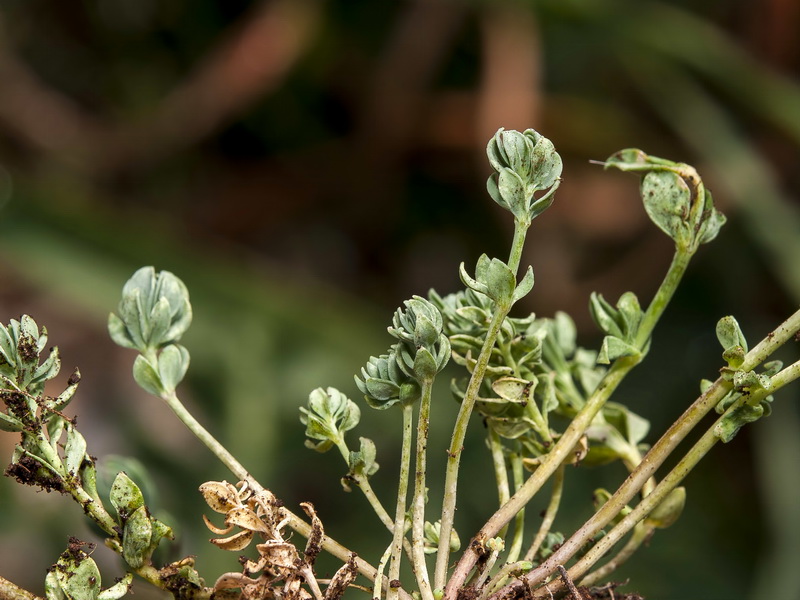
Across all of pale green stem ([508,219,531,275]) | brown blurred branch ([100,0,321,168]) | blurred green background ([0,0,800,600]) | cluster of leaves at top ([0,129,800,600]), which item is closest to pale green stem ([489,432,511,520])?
cluster of leaves at top ([0,129,800,600])

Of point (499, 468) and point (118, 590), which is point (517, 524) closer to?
point (499, 468)

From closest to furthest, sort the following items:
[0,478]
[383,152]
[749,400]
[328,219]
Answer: [749,400]
[0,478]
[383,152]
[328,219]

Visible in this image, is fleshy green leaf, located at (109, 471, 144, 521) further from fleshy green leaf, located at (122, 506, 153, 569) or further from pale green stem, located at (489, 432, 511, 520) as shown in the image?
pale green stem, located at (489, 432, 511, 520)

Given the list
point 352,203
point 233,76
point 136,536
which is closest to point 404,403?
point 136,536

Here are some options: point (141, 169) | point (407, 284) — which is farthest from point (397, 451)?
point (141, 169)

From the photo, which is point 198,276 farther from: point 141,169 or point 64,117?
point 64,117

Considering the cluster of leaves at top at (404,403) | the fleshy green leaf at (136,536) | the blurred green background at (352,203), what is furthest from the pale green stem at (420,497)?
the blurred green background at (352,203)

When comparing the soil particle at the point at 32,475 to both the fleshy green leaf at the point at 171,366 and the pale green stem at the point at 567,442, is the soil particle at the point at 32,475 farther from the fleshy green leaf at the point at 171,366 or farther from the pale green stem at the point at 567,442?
the pale green stem at the point at 567,442
